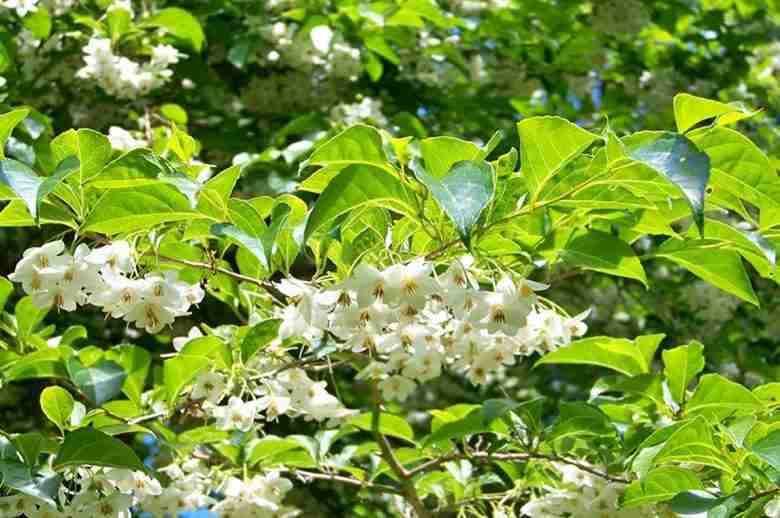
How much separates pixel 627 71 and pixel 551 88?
578mm

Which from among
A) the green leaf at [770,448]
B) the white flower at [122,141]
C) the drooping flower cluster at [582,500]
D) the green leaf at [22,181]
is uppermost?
the green leaf at [22,181]

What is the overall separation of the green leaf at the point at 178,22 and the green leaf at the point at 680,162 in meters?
2.40

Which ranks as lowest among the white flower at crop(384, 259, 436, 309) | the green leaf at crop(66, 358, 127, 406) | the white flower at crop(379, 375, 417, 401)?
the white flower at crop(379, 375, 417, 401)

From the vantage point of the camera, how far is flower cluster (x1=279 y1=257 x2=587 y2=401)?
1729 mm

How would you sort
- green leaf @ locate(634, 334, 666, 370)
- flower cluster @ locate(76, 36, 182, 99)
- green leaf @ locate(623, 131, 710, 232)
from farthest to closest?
1. flower cluster @ locate(76, 36, 182, 99)
2. green leaf @ locate(634, 334, 666, 370)
3. green leaf @ locate(623, 131, 710, 232)

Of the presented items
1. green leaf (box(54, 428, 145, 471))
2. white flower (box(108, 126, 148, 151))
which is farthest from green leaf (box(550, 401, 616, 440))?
white flower (box(108, 126, 148, 151))

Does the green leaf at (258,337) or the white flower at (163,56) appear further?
the white flower at (163,56)

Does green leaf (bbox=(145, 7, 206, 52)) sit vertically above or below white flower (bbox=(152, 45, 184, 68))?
above

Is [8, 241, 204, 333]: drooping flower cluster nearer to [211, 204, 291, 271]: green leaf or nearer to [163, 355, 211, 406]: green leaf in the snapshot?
[211, 204, 291, 271]: green leaf

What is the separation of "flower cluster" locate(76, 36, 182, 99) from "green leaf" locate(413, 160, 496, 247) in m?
2.28

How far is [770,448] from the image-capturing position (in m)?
1.73

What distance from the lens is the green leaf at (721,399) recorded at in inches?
83.3

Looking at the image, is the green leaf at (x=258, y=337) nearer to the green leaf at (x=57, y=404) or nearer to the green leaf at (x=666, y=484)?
the green leaf at (x=57, y=404)

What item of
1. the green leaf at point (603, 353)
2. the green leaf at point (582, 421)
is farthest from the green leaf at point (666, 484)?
the green leaf at point (603, 353)
